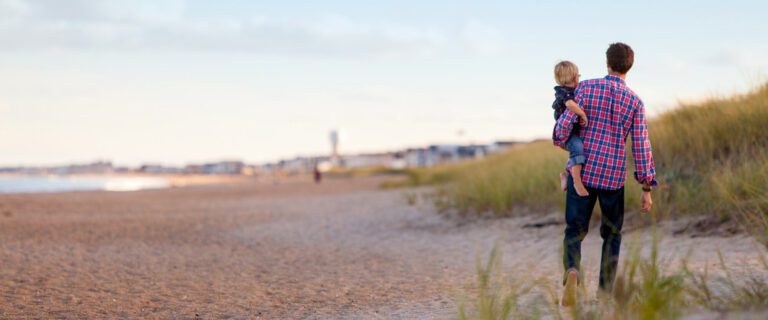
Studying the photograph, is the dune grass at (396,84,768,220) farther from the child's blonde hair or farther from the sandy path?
the child's blonde hair

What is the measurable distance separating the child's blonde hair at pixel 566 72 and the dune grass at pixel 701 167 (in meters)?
3.73

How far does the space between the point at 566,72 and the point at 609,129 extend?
0.45 m

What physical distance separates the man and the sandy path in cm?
112

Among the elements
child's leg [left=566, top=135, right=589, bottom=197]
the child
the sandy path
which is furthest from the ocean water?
child's leg [left=566, top=135, right=589, bottom=197]

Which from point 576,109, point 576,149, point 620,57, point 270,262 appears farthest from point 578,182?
point 270,262

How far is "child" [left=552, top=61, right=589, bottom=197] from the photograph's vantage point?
471 centimetres

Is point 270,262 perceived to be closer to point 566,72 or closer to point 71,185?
point 566,72

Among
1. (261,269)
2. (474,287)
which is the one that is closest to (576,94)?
(474,287)

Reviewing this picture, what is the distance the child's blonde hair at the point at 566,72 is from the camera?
15.8ft

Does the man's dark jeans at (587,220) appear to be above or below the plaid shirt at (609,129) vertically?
below

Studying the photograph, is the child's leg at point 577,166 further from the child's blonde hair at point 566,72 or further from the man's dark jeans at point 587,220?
the child's blonde hair at point 566,72

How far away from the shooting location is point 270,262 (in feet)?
30.4

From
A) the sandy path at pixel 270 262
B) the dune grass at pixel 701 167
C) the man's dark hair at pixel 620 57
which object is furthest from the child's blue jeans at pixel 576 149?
the dune grass at pixel 701 167

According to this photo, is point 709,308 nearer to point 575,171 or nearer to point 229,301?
point 575,171
